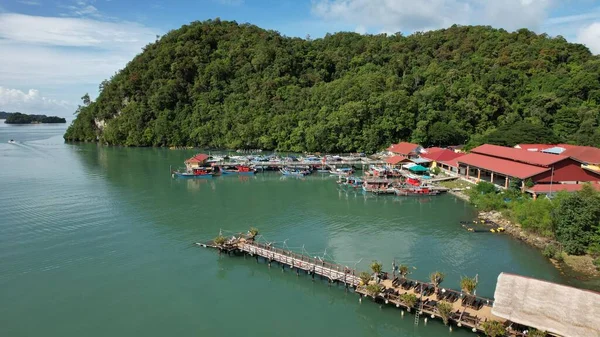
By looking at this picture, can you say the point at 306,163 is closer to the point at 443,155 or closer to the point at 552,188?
the point at 443,155

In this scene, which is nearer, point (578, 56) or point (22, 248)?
point (22, 248)

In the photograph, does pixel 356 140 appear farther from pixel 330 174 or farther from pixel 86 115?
pixel 86 115

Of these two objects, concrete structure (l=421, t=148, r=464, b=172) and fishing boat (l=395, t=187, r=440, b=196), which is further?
concrete structure (l=421, t=148, r=464, b=172)

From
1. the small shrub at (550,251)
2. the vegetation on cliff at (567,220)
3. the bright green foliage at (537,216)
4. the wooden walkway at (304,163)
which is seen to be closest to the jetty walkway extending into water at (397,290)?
the small shrub at (550,251)

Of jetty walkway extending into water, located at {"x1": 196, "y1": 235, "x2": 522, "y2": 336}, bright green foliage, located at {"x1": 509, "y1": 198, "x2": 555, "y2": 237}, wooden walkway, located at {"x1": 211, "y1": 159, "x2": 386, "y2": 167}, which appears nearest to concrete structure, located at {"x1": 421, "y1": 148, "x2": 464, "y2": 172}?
wooden walkway, located at {"x1": 211, "y1": 159, "x2": 386, "y2": 167}

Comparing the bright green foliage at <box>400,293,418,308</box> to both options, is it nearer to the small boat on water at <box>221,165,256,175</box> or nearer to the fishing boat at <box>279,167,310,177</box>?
the fishing boat at <box>279,167,310,177</box>

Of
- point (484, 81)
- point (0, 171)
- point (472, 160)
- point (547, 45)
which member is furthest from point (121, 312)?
point (547, 45)

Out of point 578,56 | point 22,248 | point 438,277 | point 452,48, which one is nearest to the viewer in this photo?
point 438,277

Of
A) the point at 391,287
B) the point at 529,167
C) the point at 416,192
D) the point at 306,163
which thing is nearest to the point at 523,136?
the point at 529,167
